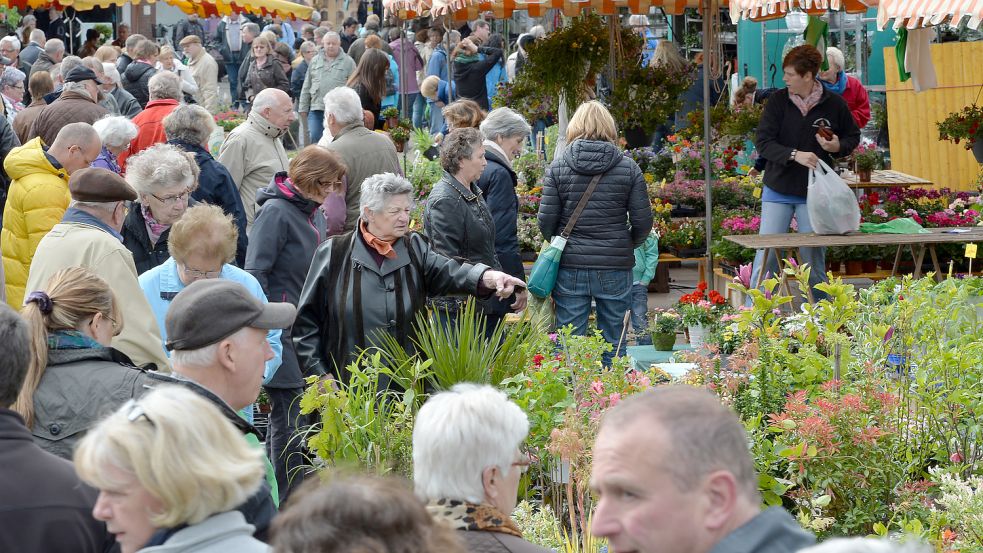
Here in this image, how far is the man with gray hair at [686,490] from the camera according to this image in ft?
6.25

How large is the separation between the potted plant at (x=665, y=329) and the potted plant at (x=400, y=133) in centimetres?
518

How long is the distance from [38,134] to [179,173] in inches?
117

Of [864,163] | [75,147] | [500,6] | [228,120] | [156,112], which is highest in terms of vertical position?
[500,6]

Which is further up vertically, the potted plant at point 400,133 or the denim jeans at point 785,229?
the potted plant at point 400,133

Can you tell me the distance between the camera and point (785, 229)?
8.19 metres

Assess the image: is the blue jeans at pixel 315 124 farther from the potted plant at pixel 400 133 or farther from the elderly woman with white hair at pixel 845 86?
the elderly woman with white hair at pixel 845 86

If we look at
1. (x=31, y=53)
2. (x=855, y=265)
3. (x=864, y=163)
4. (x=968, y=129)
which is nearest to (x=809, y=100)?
(x=855, y=265)

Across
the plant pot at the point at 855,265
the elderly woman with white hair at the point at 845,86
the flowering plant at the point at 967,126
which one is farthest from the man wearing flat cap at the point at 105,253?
the flowering plant at the point at 967,126

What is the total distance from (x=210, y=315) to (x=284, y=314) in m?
→ 0.25

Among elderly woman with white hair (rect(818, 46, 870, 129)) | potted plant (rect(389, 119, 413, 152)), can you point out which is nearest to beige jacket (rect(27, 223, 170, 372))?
potted plant (rect(389, 119, 413, 152))

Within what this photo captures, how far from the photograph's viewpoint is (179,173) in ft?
16.9

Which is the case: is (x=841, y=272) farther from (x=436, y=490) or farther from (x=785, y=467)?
(x=436, y=490)

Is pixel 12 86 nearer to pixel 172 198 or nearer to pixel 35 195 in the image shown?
pixel 35 195

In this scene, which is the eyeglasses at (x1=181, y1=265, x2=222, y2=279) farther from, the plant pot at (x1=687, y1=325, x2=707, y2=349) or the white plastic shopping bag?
the white plastic shopping bag
